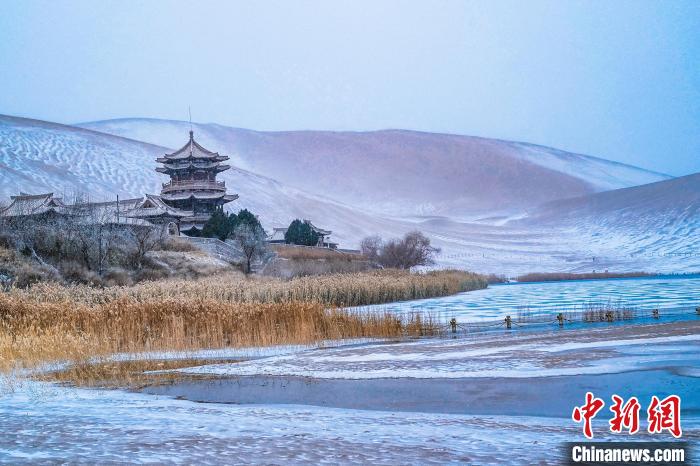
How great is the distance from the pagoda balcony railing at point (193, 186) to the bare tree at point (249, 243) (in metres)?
17.3

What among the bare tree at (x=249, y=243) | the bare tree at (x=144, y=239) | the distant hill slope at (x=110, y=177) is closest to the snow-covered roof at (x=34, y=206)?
the bare tree at (x=144, y=239)

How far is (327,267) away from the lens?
47.4 metres

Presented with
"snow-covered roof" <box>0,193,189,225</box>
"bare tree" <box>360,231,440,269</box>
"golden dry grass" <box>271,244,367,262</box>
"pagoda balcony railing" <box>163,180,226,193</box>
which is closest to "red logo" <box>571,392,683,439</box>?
"snow-covered roof" <box>0,193,189,225</box>

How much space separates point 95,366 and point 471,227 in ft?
402

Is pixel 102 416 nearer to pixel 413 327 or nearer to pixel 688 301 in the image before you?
pixel 413 327

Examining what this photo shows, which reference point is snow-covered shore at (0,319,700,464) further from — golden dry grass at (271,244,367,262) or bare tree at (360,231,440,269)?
bare tree at (360,231,440,269)

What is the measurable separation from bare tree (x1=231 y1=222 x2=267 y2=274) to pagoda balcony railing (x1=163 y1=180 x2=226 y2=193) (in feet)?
56.6

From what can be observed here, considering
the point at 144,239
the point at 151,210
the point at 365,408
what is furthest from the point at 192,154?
the point at 365,408

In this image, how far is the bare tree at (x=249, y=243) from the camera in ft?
149

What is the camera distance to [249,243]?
45375 millimetres

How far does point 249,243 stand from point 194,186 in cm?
2003

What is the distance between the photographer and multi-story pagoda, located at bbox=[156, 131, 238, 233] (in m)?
62.3

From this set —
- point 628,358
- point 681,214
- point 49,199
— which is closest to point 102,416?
point 628,358

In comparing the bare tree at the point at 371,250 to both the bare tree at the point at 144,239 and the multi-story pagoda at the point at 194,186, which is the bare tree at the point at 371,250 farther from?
the bare tree at the point at 144,239
